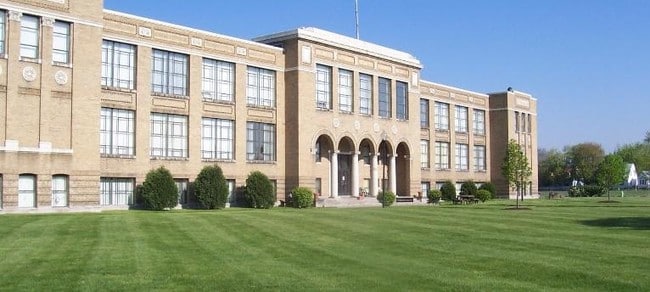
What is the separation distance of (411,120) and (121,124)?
1245 inches

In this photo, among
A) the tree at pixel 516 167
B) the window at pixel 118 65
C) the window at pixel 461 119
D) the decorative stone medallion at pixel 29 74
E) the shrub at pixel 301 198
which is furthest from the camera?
the window at pixel 461 119

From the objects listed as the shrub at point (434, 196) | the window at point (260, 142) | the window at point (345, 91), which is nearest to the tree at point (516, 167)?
the shrub at point (434, 196)

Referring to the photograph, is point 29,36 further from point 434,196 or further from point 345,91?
point 434,196

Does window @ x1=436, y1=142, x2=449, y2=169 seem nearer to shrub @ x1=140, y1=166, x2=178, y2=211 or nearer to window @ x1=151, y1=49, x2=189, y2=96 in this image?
window @ x1=151, y1=49, x2=189, y2=96

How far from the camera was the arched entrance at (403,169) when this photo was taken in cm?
6862

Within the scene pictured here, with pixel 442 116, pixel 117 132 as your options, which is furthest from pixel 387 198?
pixel 442 116

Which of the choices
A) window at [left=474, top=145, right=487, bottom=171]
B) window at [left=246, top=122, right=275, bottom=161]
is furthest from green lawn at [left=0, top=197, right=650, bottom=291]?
window at [left=474, top=145, right=487, bottom=171]

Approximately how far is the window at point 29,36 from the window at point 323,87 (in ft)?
78.8

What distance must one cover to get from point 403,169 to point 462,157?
16.1 m

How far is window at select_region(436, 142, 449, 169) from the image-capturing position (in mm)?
78688

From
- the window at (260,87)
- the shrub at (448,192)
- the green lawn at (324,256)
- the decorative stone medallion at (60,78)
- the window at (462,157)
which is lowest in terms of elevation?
the green lawn at (324,256)

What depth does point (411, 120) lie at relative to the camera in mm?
68750

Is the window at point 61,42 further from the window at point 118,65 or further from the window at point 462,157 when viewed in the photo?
the window at point 462,157

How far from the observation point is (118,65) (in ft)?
147
